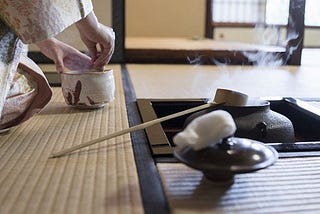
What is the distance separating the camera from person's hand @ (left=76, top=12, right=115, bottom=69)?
86cm

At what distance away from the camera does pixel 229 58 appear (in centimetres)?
233

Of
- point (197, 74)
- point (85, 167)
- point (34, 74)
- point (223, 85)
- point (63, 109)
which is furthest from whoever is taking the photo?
point (197, 74)

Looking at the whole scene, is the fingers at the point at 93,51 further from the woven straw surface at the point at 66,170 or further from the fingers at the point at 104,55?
the woven straw surface at the point at 66,170

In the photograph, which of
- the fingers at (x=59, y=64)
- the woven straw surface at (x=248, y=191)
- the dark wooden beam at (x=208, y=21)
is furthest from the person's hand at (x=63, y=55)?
the dark wooden beam at (x=208, y=21)

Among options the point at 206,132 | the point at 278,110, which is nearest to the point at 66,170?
the point at 206,132

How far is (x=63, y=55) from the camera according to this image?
1065mm

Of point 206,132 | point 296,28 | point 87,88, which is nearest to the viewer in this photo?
point 206,132

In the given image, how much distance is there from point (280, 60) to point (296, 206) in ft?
6.88

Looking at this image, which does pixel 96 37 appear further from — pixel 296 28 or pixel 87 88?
pixel 296 28

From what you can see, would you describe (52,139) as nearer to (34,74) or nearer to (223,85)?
(34,74)

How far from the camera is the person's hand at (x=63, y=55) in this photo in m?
1.03

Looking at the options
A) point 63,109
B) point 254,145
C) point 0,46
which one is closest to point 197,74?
point 63,109

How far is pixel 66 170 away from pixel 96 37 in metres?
0.41

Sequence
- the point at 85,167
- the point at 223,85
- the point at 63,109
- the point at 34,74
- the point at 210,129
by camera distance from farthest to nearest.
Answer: the point at 223,85 < the point at 63,109 < the point at 34,74 < the point at 85,167 < the point at 210,129
